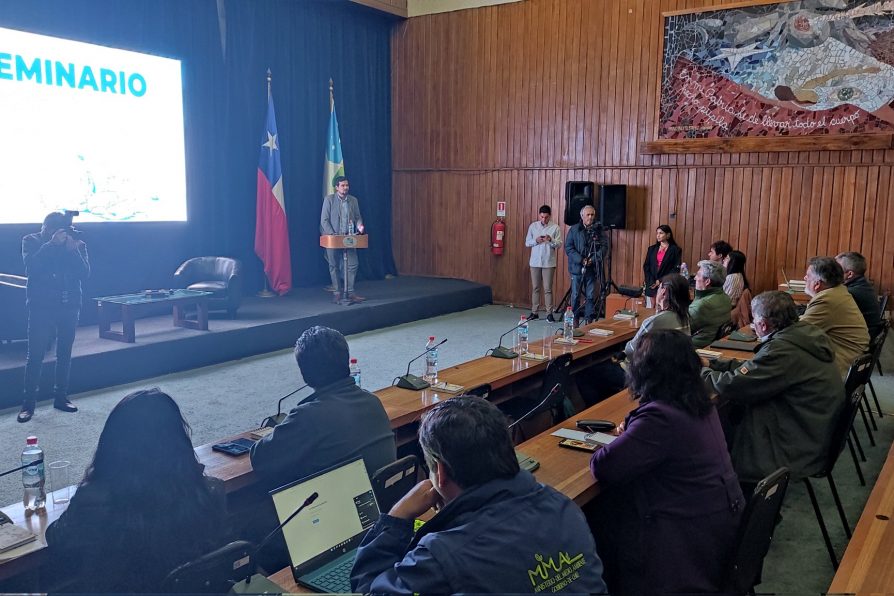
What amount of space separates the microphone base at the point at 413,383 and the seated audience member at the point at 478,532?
195cm

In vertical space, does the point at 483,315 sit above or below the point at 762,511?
below

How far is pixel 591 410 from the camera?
3.35m

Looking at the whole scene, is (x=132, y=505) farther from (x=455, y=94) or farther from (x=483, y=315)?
(x=455, y=94)

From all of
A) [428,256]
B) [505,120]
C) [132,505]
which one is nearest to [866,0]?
[505,120]

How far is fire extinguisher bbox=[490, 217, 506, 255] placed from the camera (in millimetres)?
10445

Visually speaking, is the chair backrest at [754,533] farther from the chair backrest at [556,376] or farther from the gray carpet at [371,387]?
the chair backrest at [556,376]

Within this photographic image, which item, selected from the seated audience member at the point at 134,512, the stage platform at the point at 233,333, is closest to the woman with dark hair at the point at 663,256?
the stage platform at the point at 233,333

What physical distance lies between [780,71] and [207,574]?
27.4 feet

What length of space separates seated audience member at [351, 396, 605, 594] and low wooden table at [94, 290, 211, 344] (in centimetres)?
525

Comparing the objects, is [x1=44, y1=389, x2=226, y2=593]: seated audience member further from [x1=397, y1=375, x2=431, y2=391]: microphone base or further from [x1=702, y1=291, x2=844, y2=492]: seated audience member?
[x1=702, y1=291, x2=844, y2=492]: seated audience member

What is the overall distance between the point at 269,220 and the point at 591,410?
22.6 ft

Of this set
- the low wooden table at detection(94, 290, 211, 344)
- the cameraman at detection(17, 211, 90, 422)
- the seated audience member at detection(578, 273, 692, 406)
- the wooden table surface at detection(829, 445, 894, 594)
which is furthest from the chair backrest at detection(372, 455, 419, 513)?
the low wooden table at detection(94, 290, 211, 344)

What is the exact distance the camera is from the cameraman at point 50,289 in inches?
197

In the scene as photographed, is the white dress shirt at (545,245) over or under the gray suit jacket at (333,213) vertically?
under
